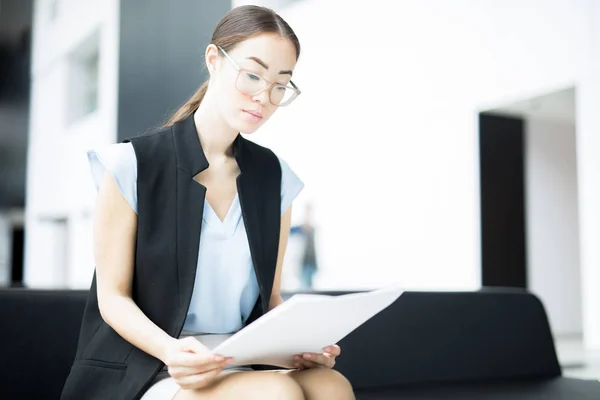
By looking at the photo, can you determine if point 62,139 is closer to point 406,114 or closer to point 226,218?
point 406,114

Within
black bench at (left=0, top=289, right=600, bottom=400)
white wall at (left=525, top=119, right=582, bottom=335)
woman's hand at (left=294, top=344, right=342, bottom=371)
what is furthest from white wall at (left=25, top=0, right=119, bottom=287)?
woman's hand at (left=294, top=344, right=342, bottom=371)

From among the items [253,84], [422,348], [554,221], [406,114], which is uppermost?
[406,114]

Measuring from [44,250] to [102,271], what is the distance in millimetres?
12169

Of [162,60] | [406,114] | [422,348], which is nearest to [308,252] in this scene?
[406,114]

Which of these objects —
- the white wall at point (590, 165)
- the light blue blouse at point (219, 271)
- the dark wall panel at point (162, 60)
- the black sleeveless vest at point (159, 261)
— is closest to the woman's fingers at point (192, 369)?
the black sleeveless vest at point (159, 261)

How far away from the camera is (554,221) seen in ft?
26.9

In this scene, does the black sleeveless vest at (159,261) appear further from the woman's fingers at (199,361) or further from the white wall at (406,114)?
the white wall at (406,114)

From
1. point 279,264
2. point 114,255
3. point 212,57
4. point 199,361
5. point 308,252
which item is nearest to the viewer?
point 199,361

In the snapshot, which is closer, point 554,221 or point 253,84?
point 253,84

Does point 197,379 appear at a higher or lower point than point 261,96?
lower

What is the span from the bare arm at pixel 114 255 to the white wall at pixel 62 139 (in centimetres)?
980

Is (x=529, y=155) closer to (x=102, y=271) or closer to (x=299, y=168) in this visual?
(x=299, y=168)

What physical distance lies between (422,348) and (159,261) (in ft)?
3.92

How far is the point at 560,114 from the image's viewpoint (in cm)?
779
